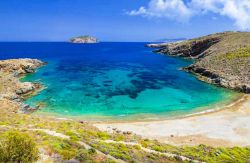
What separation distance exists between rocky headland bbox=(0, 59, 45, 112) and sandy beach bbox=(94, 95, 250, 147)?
17.6 m

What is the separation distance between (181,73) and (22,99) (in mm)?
58235

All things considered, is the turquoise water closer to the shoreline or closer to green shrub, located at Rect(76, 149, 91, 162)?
the shoreline

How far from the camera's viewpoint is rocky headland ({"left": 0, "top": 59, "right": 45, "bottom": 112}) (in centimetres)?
4756

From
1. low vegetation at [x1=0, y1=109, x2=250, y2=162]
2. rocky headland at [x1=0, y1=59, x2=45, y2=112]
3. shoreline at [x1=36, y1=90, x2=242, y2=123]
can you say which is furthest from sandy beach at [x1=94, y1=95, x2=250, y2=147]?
rocky headland at [x1=0, y1=59, x2=45, y2=112]

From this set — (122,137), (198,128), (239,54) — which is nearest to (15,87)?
(122,137)

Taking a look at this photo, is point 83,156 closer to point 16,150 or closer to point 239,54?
point 16,150

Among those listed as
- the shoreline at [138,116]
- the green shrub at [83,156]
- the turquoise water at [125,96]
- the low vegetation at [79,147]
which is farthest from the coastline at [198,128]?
the green shrub at [83,156]

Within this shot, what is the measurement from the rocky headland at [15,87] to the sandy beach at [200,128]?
17.6m

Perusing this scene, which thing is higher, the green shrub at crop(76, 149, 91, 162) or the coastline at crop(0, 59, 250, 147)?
the green shrub at crop(76, 149, 91, 162)

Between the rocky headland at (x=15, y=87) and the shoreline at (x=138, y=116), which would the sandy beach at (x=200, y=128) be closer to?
the shoreline at (x=138, y=116)

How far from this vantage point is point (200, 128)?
4047 cm

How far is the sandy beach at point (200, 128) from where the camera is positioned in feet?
119

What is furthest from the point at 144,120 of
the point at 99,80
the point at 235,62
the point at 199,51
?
the point at 199,51

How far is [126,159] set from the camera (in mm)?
23375
